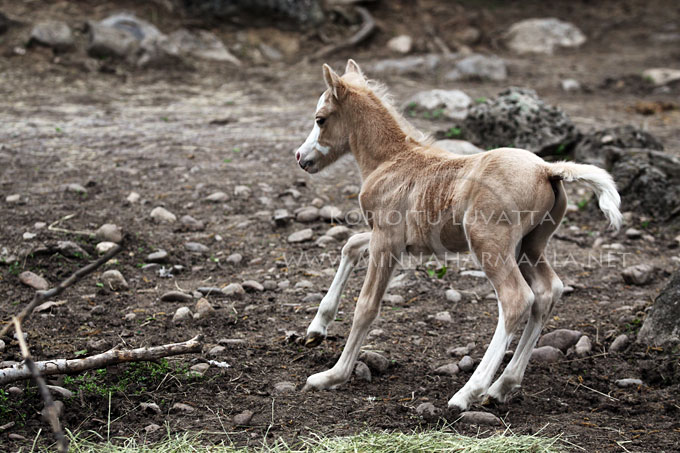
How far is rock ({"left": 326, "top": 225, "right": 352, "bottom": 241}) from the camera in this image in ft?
22.9

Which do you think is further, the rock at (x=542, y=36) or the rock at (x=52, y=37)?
the rock at (x=542, y=36)

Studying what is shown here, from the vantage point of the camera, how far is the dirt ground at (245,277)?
403cm

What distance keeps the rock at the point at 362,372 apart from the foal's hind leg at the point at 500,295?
2.13 feet

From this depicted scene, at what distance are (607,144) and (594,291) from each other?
308 centimetres

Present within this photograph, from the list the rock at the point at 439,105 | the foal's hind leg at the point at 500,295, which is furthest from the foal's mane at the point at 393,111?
the rock at the point at 439,105

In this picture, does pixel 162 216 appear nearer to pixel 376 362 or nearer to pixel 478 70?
pixel 376 362

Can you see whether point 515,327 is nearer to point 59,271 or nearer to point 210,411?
point 210,411

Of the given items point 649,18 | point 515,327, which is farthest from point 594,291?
point 649,18

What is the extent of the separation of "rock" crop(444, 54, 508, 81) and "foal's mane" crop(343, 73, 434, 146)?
8949 mm

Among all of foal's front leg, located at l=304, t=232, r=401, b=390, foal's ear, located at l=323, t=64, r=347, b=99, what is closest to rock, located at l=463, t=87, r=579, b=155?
foal's ear, located at l=323, t=64, r=347, b=99

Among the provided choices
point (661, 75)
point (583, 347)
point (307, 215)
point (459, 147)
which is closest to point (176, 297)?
point (307, 215)

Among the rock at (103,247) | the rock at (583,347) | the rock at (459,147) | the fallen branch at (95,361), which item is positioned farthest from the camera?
the rock at (459,147)

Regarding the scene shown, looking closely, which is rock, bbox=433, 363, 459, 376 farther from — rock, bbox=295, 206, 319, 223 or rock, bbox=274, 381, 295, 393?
rock, bbox=295, 206, 319, 223

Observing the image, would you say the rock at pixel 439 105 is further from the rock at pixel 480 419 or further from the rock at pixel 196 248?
the rock at pixel 480 419
